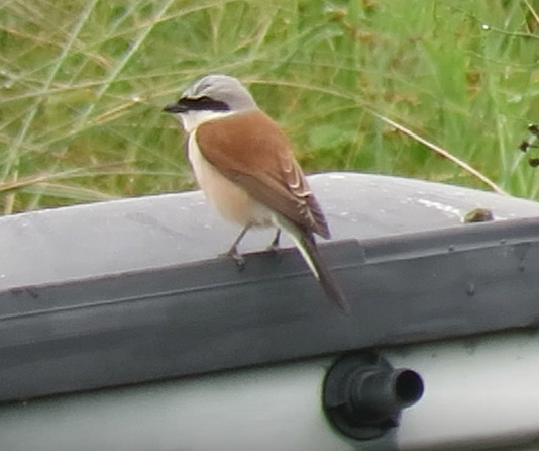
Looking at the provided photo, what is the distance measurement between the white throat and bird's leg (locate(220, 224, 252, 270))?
1.58 ft

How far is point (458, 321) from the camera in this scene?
259 cm

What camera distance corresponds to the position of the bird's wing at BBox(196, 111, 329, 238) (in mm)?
3161

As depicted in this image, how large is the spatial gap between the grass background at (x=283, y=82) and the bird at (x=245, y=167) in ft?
3.75

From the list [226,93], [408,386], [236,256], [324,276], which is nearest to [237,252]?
[236,256]

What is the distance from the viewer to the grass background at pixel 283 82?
502cm

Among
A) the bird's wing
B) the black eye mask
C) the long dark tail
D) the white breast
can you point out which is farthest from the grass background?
the long dark tail

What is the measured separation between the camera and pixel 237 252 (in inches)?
111

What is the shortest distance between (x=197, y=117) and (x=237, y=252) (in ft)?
3.36

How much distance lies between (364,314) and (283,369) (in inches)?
6.5

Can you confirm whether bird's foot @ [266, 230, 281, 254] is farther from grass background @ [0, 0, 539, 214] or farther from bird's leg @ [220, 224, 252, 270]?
grass background @ [0, 0, 539, 214]

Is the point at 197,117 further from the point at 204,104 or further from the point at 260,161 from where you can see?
the point at 260,161

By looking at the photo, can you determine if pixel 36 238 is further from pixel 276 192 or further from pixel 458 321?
pixel 458 321

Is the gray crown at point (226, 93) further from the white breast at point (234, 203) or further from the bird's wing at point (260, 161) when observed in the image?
the white breast at point (234, 203)

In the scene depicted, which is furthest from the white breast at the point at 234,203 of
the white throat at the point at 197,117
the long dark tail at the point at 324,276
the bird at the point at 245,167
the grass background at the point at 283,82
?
the grass background at the point at 283,82
